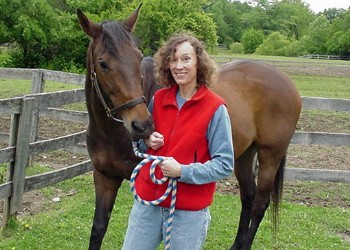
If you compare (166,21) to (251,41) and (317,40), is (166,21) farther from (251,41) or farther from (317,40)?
(251,41)

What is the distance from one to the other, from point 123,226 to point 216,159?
2.68 m

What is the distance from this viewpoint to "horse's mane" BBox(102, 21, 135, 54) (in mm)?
2734

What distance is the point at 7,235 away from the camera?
4258mm

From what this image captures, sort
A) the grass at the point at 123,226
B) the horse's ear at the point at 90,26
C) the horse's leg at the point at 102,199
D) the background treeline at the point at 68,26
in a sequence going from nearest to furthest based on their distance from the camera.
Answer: the horse's ear at the point at 90,26 < the horse's leg at the point at 102,199 < the grass at the point at 123,226 < the background treeline at the point at 68,26

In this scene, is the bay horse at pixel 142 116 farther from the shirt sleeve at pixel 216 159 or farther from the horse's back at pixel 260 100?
the shirt sleeve at pixel 216 159

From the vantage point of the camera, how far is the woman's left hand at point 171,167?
2105 mm

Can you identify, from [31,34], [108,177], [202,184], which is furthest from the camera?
[31,34]

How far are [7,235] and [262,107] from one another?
2741 millimetres

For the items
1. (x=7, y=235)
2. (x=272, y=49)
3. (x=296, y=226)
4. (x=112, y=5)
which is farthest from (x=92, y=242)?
(x=272, y=49)

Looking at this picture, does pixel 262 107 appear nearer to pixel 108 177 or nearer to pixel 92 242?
pixel 108 177

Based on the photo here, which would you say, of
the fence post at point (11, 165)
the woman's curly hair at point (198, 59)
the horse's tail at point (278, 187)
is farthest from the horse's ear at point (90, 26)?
the horse's tail at point (278, 187)

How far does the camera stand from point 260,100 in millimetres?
4426

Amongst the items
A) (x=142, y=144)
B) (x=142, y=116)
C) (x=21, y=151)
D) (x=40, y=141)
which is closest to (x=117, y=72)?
(x=142, y=116)

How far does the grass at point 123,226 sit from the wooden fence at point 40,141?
29cm
